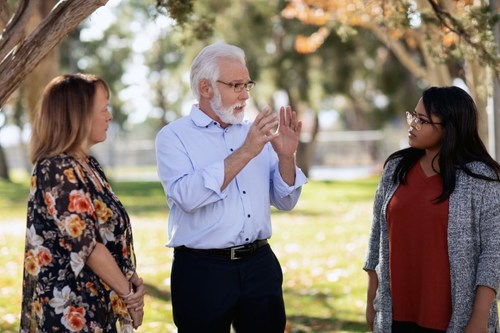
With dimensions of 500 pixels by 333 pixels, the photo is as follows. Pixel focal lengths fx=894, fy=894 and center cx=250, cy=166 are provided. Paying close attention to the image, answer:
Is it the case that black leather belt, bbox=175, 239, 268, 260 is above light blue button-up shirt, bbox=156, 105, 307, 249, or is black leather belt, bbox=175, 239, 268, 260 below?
below

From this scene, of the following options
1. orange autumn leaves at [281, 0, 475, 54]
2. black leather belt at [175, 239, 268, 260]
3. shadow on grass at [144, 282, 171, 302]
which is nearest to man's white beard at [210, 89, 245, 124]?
black leather belt at [175, 239, 268, 260]

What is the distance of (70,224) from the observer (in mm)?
3877

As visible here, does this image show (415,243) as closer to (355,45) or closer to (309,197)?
(309,197)

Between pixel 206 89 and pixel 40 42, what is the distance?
1.01m

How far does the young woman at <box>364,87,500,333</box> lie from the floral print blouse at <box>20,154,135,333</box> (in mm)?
1430

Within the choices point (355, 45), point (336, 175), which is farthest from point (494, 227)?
point (336, 175)

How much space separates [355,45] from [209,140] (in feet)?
76.4

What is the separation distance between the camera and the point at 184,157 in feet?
14.9

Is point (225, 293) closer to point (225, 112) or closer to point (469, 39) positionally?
point (225, 112)

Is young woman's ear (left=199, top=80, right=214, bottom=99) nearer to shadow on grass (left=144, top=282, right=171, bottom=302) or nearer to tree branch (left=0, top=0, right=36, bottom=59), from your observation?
tree branch (left=0, top=0, right=36, bottom=59)

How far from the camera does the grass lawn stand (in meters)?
8.45

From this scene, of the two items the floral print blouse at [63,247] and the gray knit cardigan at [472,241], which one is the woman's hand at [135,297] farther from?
the gray knit cardigan at [472,241]

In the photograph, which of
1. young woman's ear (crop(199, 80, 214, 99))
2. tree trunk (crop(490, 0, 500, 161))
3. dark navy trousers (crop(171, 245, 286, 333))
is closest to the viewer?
dark navy trousers (crop(171, 245, 286, 333))

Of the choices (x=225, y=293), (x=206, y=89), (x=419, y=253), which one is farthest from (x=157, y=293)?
(x=419, y=253)
